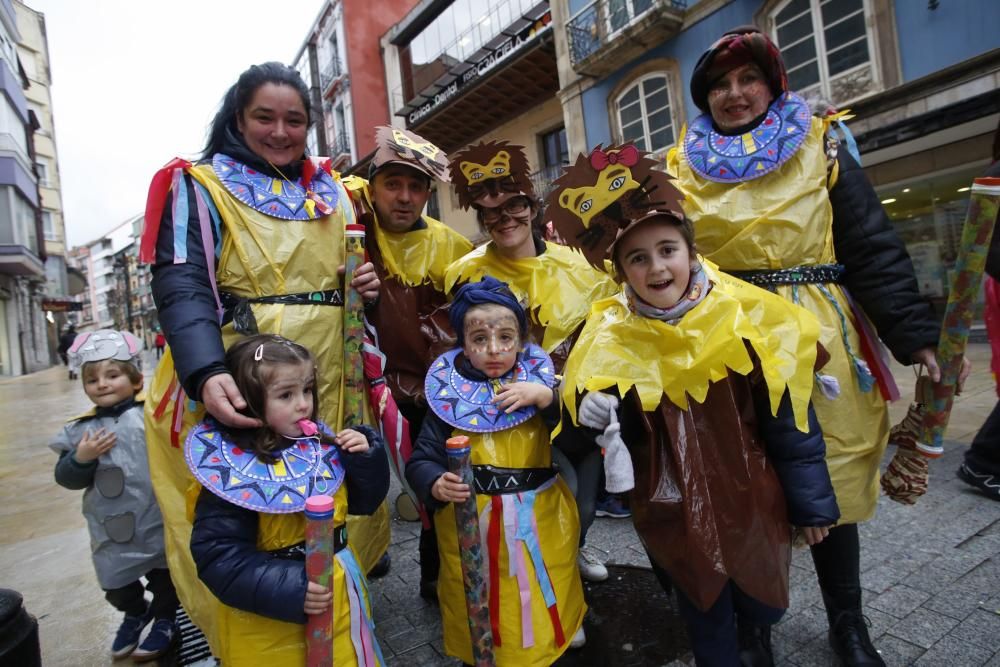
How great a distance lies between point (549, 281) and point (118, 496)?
194cm

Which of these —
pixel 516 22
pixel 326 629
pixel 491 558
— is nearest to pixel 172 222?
pixel 326 629

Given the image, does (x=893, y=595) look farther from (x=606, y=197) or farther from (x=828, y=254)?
(x=606, y=197)

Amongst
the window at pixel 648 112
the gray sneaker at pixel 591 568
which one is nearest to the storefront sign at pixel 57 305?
the window at pixel 648 112

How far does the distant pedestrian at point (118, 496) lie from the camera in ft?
7.26

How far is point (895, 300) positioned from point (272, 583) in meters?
1.95

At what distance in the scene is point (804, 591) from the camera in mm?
2197

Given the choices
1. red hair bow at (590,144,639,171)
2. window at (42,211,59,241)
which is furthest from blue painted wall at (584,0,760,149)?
window at (42,211,59,241)

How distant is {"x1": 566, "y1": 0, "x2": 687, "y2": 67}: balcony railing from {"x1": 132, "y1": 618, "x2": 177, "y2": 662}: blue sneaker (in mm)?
10795

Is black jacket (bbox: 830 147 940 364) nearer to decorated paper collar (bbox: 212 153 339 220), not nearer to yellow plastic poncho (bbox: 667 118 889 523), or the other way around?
yellow plastic poncho (bbox: 667 118 889 523)

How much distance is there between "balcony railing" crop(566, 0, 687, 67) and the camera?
33.4 feet

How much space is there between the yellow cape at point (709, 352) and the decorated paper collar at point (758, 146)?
442 mm

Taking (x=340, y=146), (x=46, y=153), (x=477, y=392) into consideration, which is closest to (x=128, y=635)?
(x=477, y=392)

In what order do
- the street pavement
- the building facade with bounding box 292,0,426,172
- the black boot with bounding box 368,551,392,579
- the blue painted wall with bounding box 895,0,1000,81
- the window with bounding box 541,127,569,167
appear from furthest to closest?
1. the building facade with bounding box 292,0,426,172
2. the window with bounding box 541,127,569,167
3. the blue painted wall with bounding box 895,0,1000,81
4. the black boot with bounding box 368,551,392,579
5. the street pavement

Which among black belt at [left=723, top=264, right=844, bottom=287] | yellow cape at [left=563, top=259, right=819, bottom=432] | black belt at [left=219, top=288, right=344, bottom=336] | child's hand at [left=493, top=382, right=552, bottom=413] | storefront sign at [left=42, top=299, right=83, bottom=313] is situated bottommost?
child's hand at [left=493, top=382, right=552, bottom=413]
